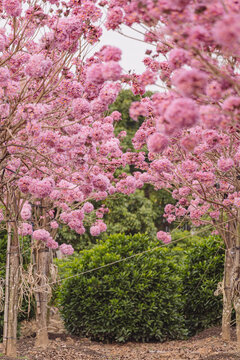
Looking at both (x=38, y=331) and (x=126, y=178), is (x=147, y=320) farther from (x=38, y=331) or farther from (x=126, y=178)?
(x=126, y=178)

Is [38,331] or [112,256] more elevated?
[112,256]

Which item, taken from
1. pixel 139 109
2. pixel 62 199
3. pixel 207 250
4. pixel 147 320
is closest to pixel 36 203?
pixel 62 199

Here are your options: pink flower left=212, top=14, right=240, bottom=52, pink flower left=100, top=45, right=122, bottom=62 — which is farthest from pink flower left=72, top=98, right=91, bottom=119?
pink flower left=212, top=14, right=240, bottom=52

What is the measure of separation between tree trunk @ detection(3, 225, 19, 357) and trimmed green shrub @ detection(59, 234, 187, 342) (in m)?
1.81

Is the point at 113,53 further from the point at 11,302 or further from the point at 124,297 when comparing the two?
the point at 124,297

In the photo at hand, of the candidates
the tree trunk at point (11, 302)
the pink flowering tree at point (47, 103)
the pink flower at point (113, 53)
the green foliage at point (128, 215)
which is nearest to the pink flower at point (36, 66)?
the pink flowering tree at point (47, 103)

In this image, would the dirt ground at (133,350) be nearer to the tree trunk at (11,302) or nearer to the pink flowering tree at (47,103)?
the tree trunk at (11,302)

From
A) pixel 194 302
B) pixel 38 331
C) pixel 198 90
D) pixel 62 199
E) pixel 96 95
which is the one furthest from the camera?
pixel 194 302

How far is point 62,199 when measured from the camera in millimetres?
5777

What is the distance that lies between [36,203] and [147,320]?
2.58 meters

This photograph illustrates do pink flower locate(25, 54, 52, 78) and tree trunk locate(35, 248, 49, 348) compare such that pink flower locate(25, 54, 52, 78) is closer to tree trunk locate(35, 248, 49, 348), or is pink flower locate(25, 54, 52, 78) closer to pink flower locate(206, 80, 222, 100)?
pink flower locate(206, 80, 222, 100)

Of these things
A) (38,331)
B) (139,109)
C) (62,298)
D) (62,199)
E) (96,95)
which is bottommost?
(38,331)

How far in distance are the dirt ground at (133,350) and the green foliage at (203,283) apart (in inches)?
15.9

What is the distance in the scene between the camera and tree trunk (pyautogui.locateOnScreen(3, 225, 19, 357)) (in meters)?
5.23
